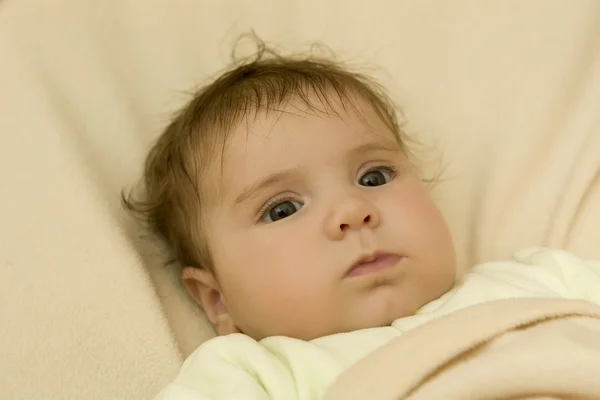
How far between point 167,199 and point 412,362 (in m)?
0.50

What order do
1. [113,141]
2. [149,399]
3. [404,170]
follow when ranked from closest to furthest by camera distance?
[149,399] → [404,170] → [113,141]

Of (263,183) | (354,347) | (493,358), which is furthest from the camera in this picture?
(263,183)

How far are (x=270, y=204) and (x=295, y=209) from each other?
0.11 ft

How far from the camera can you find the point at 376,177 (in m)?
1.02

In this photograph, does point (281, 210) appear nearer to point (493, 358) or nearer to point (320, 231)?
point (320, 231)

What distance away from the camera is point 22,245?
99 cm

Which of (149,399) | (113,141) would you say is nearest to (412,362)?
(149,399)

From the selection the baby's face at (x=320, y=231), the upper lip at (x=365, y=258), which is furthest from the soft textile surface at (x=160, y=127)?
the upper lip at (x=365, y=258)

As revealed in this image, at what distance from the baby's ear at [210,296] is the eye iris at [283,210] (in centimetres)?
13

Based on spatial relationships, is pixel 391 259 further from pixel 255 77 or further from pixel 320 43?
pixel 320 43

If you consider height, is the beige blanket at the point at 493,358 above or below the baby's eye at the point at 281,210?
below

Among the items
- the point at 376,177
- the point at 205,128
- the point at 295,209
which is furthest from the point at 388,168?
the point at 205,128

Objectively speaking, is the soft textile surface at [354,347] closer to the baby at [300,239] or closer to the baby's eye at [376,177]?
the baby at [300,239]

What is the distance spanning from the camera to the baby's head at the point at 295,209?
2.92 ft
